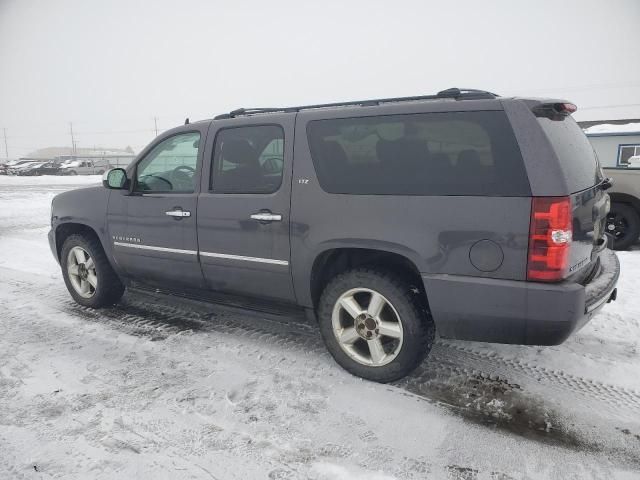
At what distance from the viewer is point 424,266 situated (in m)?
2.70

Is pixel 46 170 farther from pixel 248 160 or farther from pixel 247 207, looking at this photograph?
pixel 247 207

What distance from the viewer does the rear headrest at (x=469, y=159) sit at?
2547mm

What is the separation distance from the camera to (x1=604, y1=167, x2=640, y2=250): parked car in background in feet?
22.7

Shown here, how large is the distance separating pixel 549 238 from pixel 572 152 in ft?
2.30

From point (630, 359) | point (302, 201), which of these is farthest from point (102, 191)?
point (630, 359)

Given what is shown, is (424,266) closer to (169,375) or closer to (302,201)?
(302,201)

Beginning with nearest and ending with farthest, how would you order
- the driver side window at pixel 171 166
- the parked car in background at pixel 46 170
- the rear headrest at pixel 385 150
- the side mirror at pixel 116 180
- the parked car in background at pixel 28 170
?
1. the rear headrest at pixel 385 150
2. the driver side window at pixel 171 166
3. the side mirror at pixel 116 180
4. the parked car in background at pixel 28 170
5. the parked car in background at pixel 46 170

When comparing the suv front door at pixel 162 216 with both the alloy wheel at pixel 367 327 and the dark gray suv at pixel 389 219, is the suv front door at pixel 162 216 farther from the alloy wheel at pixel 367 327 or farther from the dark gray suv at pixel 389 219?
the alloy wheel at pixel 367 327

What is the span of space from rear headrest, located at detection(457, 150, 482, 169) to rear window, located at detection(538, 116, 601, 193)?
38cm

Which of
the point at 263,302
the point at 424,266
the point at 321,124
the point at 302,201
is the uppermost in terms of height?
the point at 321,124

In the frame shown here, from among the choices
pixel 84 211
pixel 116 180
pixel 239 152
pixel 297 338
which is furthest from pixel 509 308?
pixel 84 211

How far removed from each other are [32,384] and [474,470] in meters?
2.84

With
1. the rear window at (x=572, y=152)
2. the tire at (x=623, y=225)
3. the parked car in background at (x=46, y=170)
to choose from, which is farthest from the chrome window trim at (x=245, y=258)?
the parked car in background at (x=46, y=170)

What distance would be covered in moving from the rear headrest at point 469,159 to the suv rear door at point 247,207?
119 centimetres
